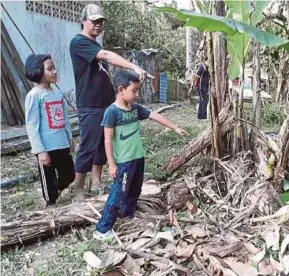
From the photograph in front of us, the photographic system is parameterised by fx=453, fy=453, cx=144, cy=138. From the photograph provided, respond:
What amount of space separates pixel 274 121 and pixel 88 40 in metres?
4.49

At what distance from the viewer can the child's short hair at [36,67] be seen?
11.5ft

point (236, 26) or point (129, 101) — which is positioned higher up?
point (236, 26)

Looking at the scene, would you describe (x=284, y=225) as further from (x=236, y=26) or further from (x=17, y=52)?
(x=17, y=52)

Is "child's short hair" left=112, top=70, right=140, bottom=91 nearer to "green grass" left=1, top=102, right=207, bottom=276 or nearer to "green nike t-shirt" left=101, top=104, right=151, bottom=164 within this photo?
"green nike t-shirt" left=101, top=104, right=151, bottom=164

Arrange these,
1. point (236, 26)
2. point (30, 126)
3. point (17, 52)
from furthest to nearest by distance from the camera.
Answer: point (17, 52) → point (30, 126) → point (236, 26)

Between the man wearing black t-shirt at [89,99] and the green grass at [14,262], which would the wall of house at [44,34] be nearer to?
the man wearing black t-shirt at [89,99]

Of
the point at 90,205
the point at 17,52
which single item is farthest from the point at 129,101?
the point at 17,52

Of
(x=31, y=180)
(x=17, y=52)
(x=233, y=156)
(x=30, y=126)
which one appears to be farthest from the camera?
(x=17, y=52)

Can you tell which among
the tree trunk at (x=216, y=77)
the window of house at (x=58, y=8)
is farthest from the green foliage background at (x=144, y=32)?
the tree trunk at (x=216, y=77)

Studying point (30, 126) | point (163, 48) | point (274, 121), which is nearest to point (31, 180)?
point (30, 126)

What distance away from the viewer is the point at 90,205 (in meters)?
3.35

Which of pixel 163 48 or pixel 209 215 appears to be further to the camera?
pixel 163 48

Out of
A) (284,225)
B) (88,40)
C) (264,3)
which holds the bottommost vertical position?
(284,225)

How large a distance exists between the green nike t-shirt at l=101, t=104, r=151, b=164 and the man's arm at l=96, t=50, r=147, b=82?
258 mm
